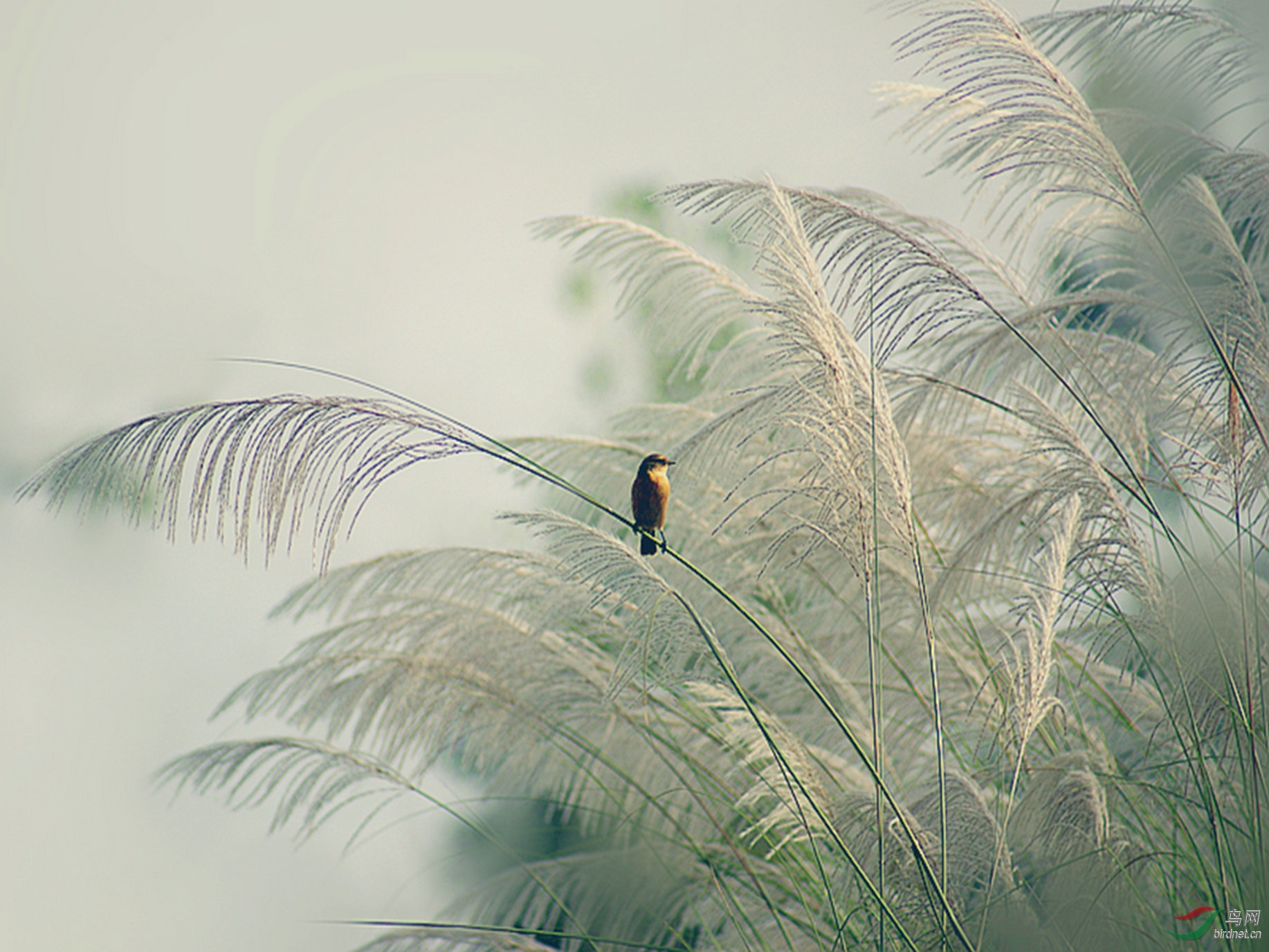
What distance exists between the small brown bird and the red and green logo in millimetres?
1144

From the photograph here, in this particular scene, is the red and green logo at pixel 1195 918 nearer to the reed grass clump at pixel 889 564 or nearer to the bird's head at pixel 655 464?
the reed grass clump at pixel 889 564

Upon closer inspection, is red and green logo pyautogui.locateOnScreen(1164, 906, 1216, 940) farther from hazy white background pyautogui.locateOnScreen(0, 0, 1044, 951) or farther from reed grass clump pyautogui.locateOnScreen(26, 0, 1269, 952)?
hazy white background pyautogui.locateOnScreen(0, 0, 1044, 951)

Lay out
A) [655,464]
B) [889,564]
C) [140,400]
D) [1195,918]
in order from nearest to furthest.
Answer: [655,464] → [1195,918] → [889,564] → [140,400]

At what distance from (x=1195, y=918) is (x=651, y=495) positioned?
4.15ft

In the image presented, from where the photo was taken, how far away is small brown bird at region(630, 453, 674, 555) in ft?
5.62

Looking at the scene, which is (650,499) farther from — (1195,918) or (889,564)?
(1195,918)

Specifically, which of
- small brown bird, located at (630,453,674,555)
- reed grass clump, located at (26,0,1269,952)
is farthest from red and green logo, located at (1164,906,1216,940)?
small brown bird, located at (630,453,674,555)

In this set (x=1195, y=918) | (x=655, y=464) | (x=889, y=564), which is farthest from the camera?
(x=889, y=564)

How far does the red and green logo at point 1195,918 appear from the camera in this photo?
1.77 meters

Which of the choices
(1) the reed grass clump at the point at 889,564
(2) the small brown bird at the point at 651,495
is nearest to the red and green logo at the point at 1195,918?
(1) the reed grass clump at the point at 889,564

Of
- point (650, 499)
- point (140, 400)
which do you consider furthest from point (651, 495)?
point (140, 400)

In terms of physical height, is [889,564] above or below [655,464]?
below

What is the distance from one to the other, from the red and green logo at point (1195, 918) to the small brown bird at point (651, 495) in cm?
114

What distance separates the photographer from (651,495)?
5.71 feet
